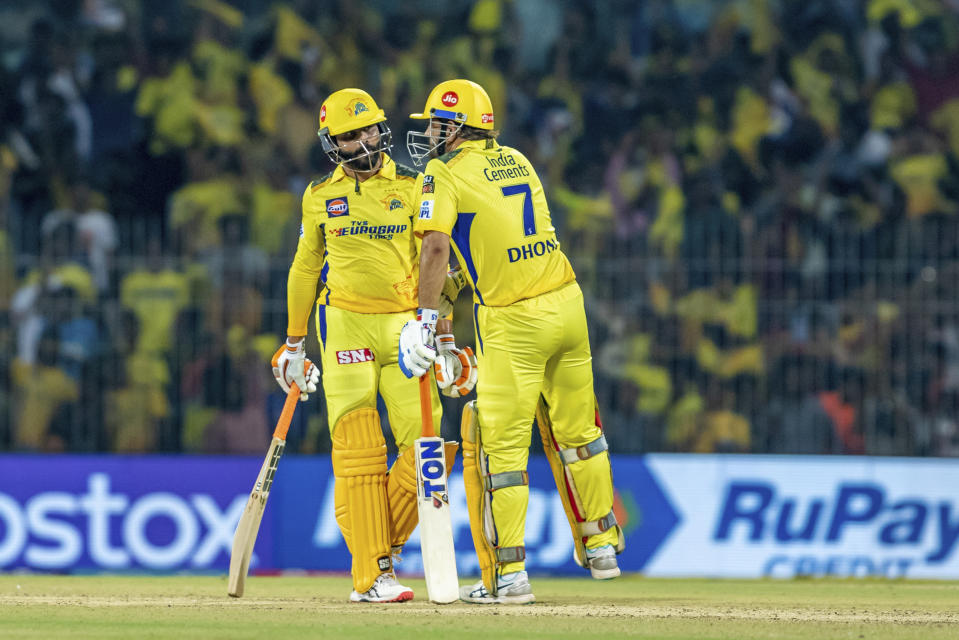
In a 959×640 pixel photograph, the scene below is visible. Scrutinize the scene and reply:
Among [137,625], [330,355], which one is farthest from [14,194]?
[137,625]

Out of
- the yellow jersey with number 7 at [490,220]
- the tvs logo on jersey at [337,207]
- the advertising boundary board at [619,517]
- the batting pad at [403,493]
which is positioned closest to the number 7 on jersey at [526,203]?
the yellow jersey with number 7 at [490,220]

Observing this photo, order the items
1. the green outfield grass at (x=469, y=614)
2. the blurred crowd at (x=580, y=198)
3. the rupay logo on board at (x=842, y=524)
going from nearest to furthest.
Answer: the green outfield grass at (x=469, y=614)
the rupay logo on board at (x=842, y=524)
the blurred crowd at (x=580, y=198)

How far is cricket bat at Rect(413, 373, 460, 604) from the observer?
6.48m

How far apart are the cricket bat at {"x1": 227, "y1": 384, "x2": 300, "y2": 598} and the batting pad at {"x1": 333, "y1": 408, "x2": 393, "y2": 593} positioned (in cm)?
32

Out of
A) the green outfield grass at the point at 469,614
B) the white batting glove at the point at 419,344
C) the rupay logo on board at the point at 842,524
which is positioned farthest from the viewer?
the rupay logo on board at the point at 842,524

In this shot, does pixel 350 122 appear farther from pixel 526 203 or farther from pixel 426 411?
pixel 426 411

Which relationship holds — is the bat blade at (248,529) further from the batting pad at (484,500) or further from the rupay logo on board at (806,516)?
the rupay logo on board at (806,516)

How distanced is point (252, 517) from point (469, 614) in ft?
4.74

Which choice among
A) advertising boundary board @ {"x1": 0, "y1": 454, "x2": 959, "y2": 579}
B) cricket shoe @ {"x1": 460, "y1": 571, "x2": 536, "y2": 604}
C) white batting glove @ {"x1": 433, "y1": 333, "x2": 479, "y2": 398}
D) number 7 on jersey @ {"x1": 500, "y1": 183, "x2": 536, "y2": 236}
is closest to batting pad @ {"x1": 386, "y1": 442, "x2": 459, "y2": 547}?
white batting glove @ {"x1": 433, "y1": 333, "x2": 479, "y2": 398}

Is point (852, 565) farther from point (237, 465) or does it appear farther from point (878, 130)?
point (878, 130)

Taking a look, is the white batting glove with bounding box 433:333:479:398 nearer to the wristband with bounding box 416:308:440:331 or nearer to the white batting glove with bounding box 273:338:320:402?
the wristband with bounding box 416:308:440:331

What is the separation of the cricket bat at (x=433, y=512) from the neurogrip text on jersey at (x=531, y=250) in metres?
0.68

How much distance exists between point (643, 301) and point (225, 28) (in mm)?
5723

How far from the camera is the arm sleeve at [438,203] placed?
640cm
